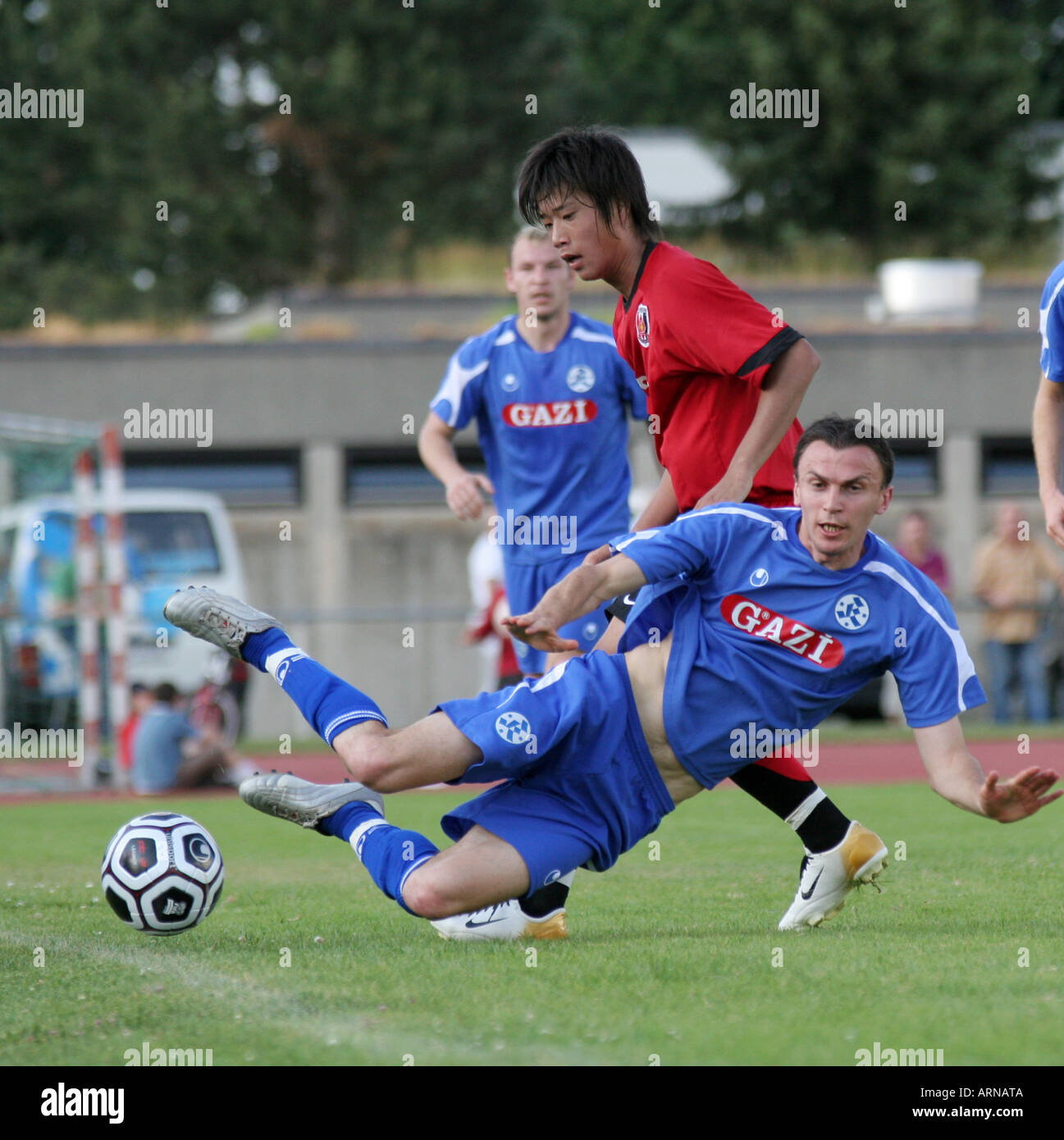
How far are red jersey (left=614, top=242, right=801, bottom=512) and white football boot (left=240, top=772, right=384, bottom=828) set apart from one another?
149 cm

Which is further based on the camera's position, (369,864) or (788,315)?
(788,315)

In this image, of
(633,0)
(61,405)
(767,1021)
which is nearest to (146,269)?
(633,0)

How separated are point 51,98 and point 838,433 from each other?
39286 mm

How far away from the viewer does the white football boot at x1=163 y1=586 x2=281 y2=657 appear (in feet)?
18.2

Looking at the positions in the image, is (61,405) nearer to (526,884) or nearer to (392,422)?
(392,422)

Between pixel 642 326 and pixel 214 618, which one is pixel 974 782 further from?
pixel 214 618

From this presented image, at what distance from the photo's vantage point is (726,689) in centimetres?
516

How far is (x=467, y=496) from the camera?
6.62 m

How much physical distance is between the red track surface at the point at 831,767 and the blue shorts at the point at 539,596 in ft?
13.7

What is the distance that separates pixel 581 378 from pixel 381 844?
273 centimetres

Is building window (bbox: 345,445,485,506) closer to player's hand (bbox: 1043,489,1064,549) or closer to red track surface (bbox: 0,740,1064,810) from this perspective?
red track surface (bbox: 0,740,1064,810)

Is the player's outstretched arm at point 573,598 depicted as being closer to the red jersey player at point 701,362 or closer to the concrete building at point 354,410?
the red jersey player at point 701,362

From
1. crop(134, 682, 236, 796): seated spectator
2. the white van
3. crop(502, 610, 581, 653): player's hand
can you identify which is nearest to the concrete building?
the white van

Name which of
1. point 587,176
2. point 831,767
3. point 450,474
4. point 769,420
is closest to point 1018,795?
point 769,420
